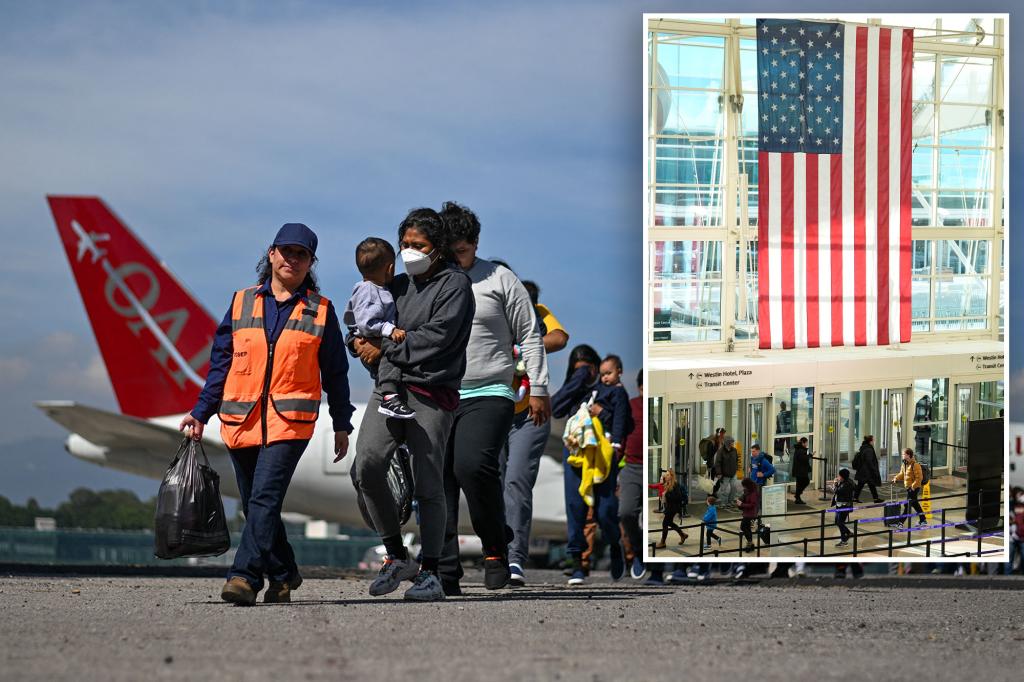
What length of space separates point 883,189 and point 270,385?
3835 millimetres

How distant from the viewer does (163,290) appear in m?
22.6

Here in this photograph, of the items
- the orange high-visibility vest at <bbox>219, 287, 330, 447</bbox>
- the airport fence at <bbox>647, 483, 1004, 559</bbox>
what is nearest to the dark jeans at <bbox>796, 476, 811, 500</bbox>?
the airport fence at <bbox>647, 483, 1004, 559</bbox>

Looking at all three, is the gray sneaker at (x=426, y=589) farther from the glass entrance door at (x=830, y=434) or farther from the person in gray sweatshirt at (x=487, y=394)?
the glass entrance door at (x=830, y=434)

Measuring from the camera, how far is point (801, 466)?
7555mm

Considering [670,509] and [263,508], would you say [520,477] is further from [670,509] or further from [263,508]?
[263,508]

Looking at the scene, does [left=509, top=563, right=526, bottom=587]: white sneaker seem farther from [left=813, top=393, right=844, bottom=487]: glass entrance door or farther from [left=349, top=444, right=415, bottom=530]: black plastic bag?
[left=813, top=393, right=844, bottom=487]: glass entrance door

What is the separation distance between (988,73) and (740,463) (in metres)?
2.29

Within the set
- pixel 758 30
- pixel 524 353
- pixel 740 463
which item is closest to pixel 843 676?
pixel 524 353

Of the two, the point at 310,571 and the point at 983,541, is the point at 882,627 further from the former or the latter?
the point at 310,571

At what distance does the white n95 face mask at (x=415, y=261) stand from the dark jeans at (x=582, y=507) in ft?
10.0

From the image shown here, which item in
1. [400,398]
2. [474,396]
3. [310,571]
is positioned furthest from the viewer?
[310,571]

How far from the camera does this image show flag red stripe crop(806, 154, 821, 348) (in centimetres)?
759

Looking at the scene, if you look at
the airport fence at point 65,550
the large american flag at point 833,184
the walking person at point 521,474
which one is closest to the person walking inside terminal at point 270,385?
the walking person at point 521,474

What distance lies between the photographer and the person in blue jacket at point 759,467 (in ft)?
24.7
